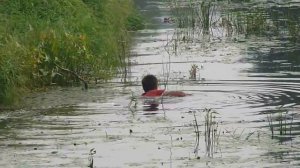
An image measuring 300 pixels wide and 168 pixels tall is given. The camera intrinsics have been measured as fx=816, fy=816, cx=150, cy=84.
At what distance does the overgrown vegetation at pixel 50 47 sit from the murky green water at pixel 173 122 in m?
0.49

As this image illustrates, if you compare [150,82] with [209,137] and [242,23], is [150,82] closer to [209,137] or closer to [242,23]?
[209,137]

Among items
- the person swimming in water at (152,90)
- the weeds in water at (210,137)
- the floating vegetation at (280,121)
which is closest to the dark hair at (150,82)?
the person swimming in water at (152,90)

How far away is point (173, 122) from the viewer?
13.1m

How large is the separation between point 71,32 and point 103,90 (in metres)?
2.27

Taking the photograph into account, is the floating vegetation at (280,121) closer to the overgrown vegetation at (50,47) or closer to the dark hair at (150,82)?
the dark hair at (150,82)

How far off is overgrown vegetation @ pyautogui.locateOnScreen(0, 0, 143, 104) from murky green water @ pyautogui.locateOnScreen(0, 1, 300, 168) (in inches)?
19.4

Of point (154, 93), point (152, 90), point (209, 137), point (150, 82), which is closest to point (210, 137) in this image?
point (209, 137)

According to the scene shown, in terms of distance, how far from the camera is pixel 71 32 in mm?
18797

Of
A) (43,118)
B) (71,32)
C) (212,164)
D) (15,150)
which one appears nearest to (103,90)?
(71,32)

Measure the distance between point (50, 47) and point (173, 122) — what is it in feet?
17.2

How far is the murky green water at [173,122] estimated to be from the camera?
10531 mm

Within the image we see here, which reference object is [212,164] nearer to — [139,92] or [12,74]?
[12,74]

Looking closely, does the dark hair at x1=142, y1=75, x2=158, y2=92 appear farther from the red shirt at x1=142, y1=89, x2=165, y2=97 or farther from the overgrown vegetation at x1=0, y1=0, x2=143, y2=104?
the overgrown vegetation at x1=0, y1=0, x2=143, y2=104

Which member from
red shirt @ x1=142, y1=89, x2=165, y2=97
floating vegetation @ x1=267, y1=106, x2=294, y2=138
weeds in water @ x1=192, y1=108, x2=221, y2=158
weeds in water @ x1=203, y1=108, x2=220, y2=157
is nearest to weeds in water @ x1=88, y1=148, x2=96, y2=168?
weeds in water @ x1=192, y1=108, x2=221, y2=158
